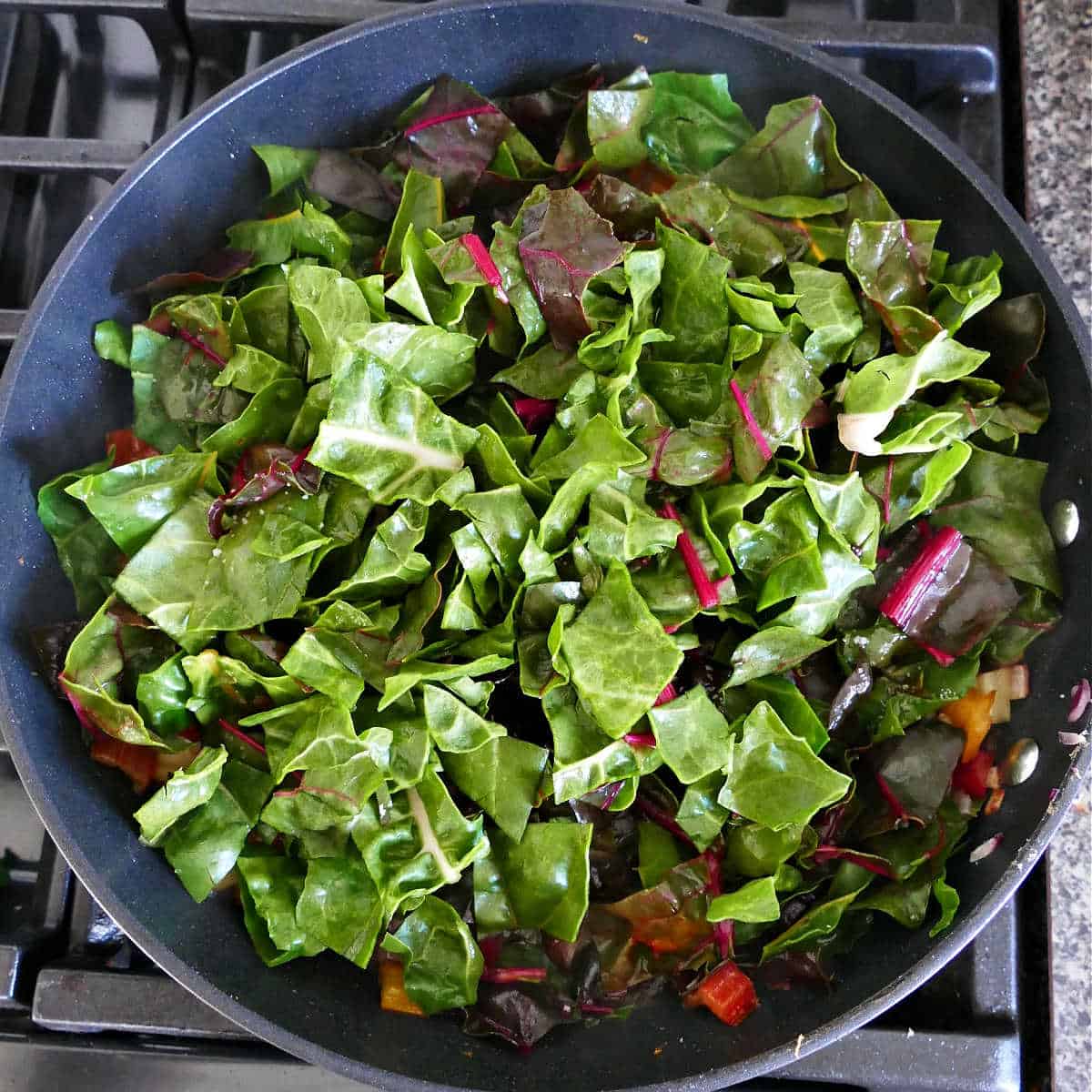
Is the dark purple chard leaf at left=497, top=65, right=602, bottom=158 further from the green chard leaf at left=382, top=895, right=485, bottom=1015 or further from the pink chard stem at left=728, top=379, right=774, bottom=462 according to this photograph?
the green chard leaf at left=382, top=895, right=485, bottom=1015

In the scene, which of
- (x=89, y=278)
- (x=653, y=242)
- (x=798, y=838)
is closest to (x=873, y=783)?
(x=798, y=838)

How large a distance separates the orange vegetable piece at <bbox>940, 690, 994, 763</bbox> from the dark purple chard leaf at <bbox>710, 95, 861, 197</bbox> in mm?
523

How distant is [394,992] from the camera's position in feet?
3.25

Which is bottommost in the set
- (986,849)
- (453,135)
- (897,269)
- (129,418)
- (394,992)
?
(394,992)

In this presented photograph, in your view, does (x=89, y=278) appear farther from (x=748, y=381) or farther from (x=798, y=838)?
(x=798, y=838)

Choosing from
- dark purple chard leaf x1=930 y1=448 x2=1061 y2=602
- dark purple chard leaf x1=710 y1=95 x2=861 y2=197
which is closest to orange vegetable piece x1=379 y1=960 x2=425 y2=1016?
dark purple chard leaf x1=930 y1=448 x2=1061 y2=602

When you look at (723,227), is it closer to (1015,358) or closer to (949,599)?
(1015,358)

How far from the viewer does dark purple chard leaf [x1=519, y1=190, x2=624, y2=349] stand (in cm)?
96

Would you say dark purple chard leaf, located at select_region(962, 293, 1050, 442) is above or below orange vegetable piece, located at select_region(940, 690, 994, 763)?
above

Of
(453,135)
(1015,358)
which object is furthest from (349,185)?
(1015,358)

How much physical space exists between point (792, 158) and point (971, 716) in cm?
57

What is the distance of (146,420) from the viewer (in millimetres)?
1070

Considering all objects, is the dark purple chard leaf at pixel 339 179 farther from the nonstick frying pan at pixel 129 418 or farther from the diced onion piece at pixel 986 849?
the diced onion piece at pixel 986 849

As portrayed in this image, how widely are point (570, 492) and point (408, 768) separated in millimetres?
273
